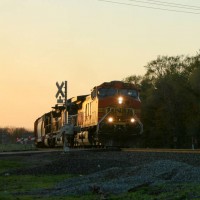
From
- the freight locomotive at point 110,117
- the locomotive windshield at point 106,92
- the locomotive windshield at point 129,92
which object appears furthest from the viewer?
the locomotive windshield at point 129,92

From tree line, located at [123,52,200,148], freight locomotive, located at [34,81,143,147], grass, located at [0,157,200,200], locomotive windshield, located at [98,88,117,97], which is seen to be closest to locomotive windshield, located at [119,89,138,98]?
freight locomotive, located at [34,81,143,147]

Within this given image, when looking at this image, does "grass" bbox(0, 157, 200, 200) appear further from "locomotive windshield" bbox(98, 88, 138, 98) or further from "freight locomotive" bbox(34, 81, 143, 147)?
"locomotive windshield" bbox(98, 88, 138, 98)

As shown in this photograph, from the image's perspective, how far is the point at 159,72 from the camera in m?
82.6

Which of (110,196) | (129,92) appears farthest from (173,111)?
(110,196)

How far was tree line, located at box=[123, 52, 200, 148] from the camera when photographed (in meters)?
67.8

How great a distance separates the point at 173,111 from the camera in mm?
71438

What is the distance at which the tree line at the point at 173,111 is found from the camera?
67812mm

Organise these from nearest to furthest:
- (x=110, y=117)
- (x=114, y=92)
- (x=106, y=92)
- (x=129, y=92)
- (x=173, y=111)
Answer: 1. (x=110, y=117)
2. (x=106, y=92)
3. (x=114, y=92)
4. (x=129, y=92)
5. (x=173, y=111)

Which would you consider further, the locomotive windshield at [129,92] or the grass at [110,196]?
the locomotive windshield at [129,92]

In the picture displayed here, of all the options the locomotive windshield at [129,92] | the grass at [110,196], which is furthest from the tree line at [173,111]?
the grass at [110,196]

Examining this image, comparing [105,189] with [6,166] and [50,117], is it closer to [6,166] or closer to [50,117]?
[6,166]

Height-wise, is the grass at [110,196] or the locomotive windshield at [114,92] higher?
the locomotive windshield at [114,92]

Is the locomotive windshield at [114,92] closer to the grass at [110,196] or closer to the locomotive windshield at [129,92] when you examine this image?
the locomotive windshield at [129,92]

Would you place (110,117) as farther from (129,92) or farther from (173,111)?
(173,111)
